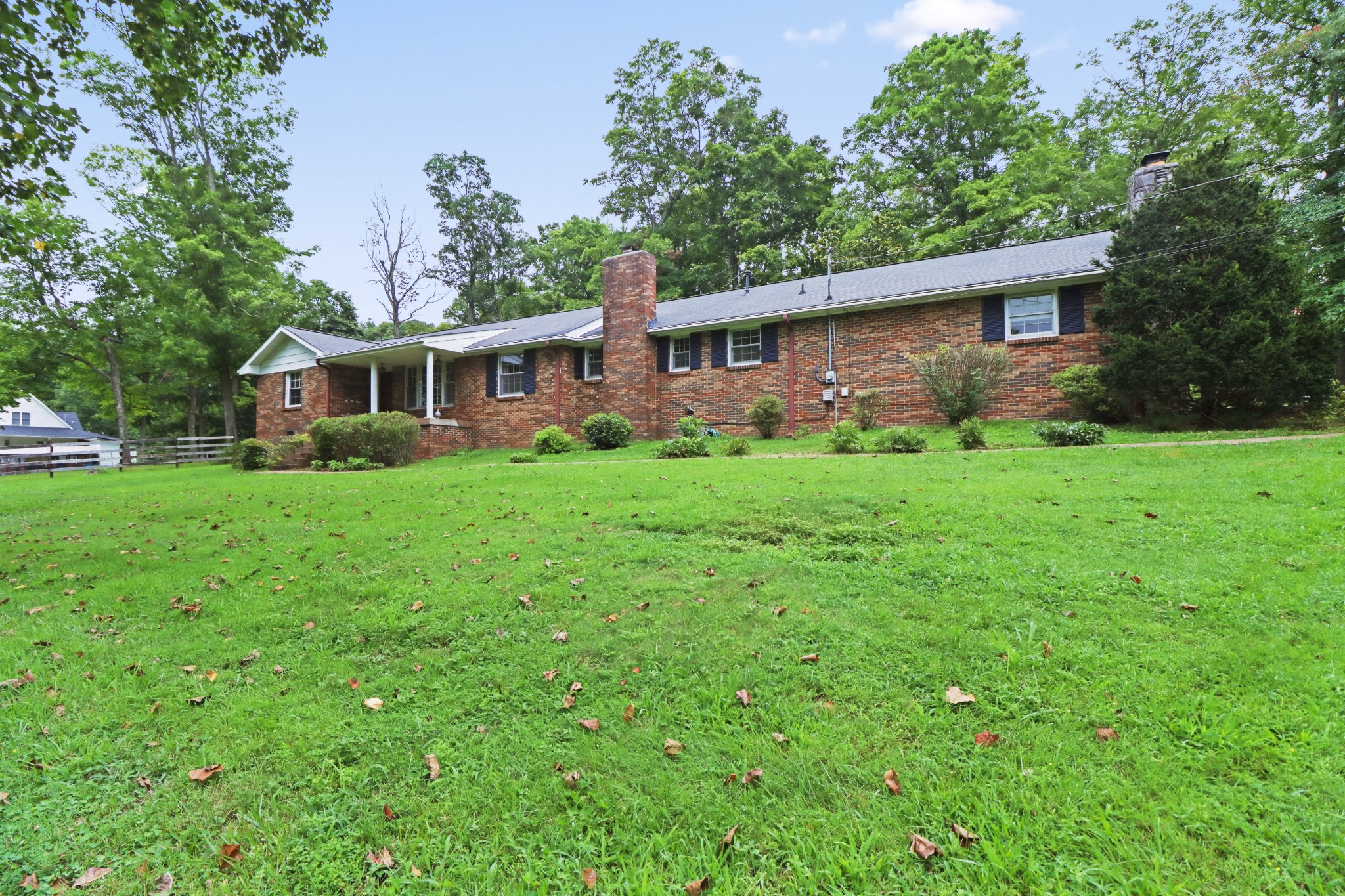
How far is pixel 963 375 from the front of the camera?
12336 millimetres

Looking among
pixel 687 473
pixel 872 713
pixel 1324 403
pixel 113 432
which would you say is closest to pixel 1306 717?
pixel 872 713

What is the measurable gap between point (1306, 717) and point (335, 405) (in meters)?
23.3

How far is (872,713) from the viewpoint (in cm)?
262

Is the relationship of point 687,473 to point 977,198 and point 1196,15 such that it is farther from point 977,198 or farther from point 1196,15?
point 1196,15

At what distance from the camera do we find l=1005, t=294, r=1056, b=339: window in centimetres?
1309

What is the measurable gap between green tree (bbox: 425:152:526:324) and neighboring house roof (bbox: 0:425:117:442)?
2598cm

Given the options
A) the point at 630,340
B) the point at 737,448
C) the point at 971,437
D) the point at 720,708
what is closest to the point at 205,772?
the point at 720,708

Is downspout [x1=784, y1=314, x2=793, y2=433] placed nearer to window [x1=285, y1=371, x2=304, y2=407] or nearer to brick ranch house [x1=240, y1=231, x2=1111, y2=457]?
brick ranch house [x1=240, y1=231, x2=1111, y2=457]

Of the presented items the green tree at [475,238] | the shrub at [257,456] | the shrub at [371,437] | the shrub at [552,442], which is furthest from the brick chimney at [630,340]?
the green tree at [475,238]

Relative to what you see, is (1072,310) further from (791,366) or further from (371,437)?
(371,437)

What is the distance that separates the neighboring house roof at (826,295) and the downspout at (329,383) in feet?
1.32

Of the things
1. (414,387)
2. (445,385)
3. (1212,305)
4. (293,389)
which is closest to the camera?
(1212,305)

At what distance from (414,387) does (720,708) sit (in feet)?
67.9

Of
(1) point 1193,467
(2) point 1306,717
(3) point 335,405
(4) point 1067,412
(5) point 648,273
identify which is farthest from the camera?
(3) point 335,405
